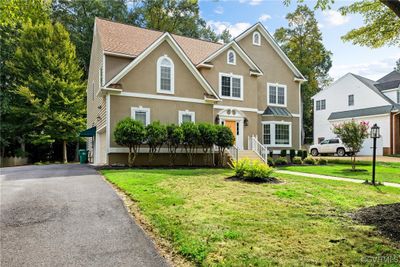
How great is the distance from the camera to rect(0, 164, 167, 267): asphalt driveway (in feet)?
13.1

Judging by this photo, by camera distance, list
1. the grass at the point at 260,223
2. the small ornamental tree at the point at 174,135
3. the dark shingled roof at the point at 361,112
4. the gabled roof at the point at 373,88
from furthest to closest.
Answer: the gabled roof at the point at 373,88 → the dark shingled roof at the point at 361,112 → the small ornamental tree at the point at 174,135 → the grass at the point at 260,223

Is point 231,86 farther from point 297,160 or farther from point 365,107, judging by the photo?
point 365,107

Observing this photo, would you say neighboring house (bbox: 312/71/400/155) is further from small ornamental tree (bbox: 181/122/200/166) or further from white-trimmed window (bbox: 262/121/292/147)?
small ornamental tree (bbox: 181/122/200/166)

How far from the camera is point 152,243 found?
178 inches

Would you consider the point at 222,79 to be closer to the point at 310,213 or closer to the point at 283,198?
the point at 283,198

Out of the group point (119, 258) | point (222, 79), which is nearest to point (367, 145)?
point (222, 79)

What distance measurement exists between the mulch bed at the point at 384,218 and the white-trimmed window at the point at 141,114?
11728 millimetres

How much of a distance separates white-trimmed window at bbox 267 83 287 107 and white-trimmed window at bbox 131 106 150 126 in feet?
34.6

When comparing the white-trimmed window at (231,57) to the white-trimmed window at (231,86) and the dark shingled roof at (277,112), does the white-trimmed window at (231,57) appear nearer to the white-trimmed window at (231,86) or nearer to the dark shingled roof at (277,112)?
the white-trimmed window at (231,86)

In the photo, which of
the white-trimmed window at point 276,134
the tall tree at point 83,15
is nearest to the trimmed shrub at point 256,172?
the white-trimmed window at point 276,134

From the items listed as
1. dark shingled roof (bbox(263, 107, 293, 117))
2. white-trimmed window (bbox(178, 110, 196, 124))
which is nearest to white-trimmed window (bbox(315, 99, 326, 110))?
dark shingled roof (bbox(263, 107, 293, 117))

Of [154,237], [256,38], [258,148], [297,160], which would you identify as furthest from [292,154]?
[154,237]

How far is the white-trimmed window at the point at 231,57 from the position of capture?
771 inches

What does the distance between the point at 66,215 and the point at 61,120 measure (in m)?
21.0
